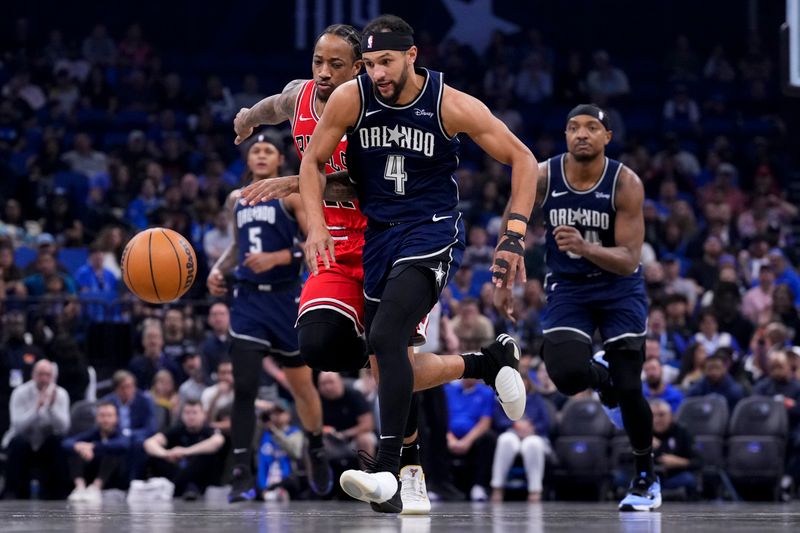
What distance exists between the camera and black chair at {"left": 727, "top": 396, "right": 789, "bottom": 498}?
1184cm

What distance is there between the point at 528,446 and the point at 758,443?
201cm

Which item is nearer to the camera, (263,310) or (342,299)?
(342,299)

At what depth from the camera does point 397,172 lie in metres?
6.32

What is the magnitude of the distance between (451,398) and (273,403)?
1.71 metres

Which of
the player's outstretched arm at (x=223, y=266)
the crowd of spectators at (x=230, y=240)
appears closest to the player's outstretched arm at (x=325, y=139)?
the player's outstretched arm at (x=223, y=266)

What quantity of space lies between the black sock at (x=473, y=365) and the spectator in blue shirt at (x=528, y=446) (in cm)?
516

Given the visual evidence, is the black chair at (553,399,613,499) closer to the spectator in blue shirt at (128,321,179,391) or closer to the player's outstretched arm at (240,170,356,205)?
the spectator in blue shirt at (128,321,179,391)

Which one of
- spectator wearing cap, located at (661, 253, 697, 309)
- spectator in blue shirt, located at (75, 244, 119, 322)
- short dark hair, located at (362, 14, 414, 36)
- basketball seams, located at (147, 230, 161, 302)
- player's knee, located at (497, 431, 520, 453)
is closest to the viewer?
short dark hair, located at (362, 14, 414, 36)

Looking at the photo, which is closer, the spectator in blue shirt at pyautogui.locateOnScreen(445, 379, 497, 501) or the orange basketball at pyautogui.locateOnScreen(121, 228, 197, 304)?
the orange basketball at pyautogui.locateOnScreen(121, 228, 197, 304)

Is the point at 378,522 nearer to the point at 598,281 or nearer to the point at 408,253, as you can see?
the point at 408,253

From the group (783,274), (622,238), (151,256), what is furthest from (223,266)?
(783,274)

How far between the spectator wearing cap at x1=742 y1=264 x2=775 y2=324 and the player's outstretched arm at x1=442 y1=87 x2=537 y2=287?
894 centimetres

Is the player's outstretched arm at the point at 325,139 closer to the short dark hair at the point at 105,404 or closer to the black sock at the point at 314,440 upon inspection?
the black sock at the point at 314,440

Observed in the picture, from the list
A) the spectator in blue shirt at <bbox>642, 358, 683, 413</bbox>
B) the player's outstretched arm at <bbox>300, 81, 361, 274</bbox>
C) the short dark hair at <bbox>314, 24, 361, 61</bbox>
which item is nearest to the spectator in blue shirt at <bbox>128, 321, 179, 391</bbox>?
the spectator in blue shirt at <bbox>642, 358, 683, 413</bbox>
